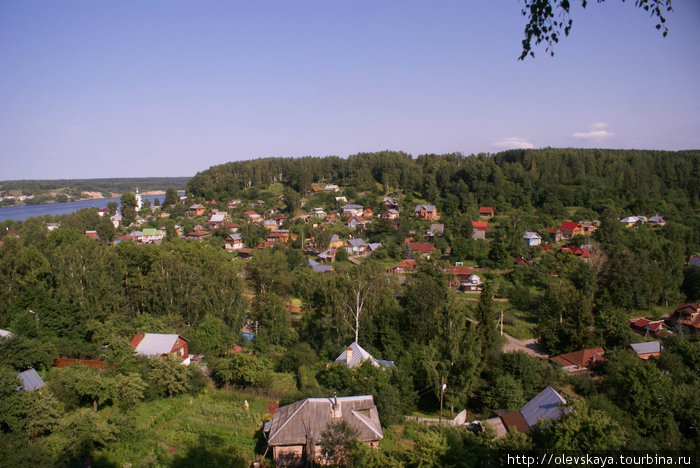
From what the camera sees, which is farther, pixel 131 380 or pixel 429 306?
pixel 429 306

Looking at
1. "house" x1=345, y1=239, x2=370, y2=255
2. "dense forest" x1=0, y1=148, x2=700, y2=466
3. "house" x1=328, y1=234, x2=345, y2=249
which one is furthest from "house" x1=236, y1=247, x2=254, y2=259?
"house" x1=345, y1=239, x2=370, y2=255

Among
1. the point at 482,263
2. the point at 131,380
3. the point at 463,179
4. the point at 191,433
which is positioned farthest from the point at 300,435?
the point at 463,179

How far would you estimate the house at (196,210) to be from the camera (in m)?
47.7

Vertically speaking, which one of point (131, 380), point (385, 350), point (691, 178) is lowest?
point (385, 350)

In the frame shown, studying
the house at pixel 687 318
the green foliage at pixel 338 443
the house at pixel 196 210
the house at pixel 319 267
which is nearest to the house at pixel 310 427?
the green foliage at pixel 338 443

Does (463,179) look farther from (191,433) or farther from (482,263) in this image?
(191,433)

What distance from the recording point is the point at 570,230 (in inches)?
1328

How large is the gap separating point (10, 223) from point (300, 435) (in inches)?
1655

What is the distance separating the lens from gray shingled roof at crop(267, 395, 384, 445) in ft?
28.1

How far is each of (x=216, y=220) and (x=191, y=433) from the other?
1354 inches

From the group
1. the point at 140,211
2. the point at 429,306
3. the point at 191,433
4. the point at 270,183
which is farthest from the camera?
the point at 270,183

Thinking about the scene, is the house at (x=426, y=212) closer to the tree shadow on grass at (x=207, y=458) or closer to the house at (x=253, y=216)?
the house at (x=253, y=216)

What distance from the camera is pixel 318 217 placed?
42.2 metres

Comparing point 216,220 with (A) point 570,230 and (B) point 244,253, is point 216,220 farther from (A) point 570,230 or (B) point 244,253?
(A) point 570,230
